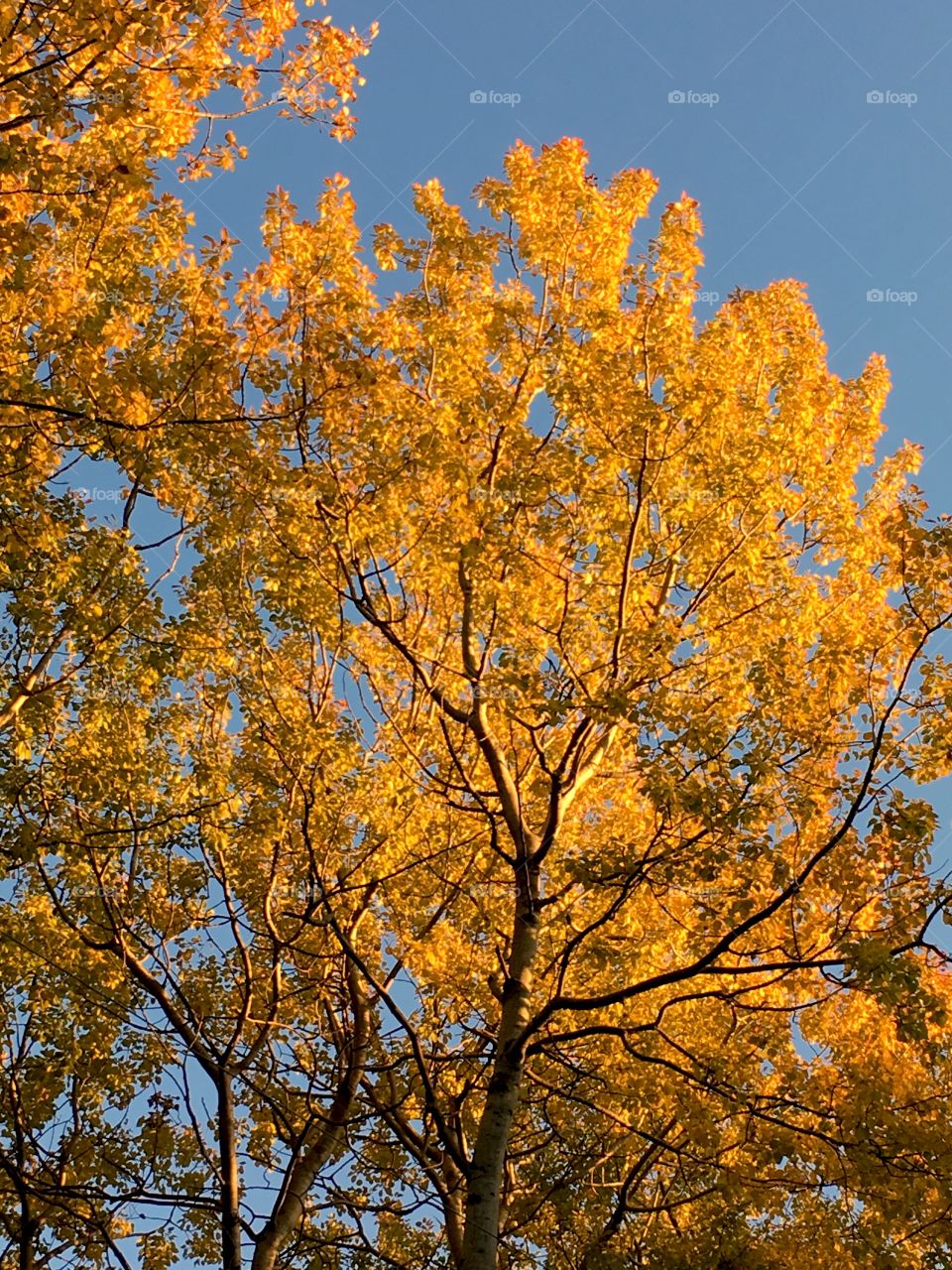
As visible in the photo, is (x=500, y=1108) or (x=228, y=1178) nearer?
(x=500, y=1108)

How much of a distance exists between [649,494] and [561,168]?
3398 millimetres

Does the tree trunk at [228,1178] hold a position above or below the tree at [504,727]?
below

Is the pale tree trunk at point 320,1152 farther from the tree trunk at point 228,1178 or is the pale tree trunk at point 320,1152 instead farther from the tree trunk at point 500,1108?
the tree trunk at point 500,1108

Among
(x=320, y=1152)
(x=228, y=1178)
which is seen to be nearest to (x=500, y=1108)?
(x=320, y=1152)

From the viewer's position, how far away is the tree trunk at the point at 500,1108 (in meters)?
7.03

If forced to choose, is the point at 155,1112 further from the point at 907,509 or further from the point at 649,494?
the point at 907,509

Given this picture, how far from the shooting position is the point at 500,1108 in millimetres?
7555

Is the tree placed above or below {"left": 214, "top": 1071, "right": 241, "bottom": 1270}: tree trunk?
above

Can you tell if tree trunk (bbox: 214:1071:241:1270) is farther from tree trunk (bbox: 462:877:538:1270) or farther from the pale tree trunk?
tree trunk (bbox: 462:877:538:1270)

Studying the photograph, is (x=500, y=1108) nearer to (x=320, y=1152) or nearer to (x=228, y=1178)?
(x=320, y=1152)

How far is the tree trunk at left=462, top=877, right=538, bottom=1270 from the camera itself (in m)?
7.03

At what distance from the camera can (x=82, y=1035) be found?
11.8 m

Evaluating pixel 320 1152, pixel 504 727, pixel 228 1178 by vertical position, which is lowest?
pixel 228 1178

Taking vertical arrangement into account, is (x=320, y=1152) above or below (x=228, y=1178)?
above
